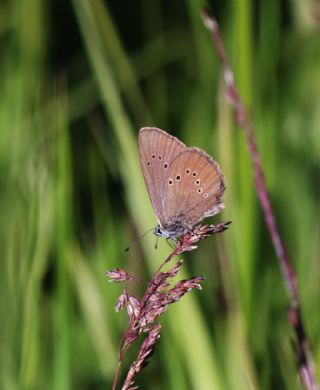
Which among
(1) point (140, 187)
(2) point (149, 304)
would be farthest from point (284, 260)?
(1) point (140, 187)

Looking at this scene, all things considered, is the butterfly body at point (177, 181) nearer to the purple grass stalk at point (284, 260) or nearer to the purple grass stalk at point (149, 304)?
the purple grass stalk at point (284, 260)

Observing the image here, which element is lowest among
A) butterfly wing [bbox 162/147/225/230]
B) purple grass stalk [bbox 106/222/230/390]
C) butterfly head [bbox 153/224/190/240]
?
purple grass stalk [bbox 106/222/230/390]

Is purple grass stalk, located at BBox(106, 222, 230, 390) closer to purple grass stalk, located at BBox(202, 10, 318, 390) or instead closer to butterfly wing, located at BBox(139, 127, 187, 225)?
purple grass stalk, located at BBox(202, 10, 318, 390)

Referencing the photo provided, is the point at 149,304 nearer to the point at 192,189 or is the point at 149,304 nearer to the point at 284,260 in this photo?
the point at 284,260

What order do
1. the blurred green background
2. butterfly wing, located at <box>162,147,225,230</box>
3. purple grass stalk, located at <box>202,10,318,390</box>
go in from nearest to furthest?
purple grass stalk, located at <box>202,10,318,390</box>
butterfly wing, located at <box>162,147,225,230</box>
the blurred green background

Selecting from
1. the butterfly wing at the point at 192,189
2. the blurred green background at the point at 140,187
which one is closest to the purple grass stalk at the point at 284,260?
the butterfly wing at the point at 192,189

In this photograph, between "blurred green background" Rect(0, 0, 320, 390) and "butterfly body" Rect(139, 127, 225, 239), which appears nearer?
"butterfly body" Rect(139, 127, 225, 239)

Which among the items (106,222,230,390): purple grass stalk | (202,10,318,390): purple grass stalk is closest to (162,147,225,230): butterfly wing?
(202,10,318,390): purple grass stalk
